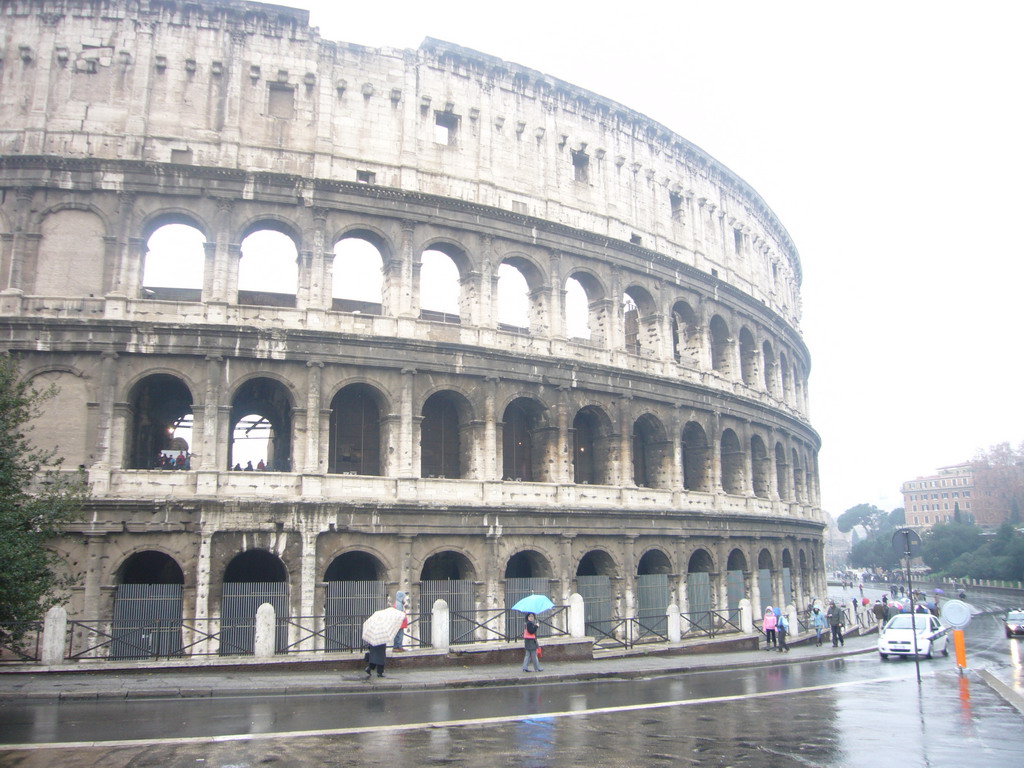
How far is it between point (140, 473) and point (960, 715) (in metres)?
17.6

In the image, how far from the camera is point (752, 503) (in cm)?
3186

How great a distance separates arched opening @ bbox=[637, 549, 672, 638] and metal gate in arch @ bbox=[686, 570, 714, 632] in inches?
39.1

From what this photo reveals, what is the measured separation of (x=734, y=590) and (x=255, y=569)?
16.4 metres

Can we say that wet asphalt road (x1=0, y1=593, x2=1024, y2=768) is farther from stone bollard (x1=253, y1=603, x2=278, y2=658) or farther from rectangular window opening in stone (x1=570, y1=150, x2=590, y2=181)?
rectangular window opening in stone (x1=570, y1=150, x2=590, y2=181)

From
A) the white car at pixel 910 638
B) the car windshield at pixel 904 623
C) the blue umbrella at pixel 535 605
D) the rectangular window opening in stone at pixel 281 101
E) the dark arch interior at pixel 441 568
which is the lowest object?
the white car at pixel 910 638

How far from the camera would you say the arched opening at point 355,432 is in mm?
23531

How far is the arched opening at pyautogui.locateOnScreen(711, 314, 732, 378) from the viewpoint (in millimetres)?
32969

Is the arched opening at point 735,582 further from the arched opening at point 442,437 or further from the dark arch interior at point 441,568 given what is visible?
the arched opening at point 442,437

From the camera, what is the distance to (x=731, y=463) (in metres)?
32.4

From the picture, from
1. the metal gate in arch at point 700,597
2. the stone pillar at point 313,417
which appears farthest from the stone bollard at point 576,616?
the stone pillar at point 313,417

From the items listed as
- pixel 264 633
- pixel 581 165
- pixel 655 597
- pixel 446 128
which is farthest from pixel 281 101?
pixel 655 597

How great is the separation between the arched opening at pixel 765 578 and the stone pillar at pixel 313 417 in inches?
694

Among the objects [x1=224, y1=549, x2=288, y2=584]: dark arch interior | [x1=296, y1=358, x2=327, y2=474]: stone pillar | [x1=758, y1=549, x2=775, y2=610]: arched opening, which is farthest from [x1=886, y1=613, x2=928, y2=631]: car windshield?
[x1=224, y1=549, x2=288, y2=584]: dark arch interior

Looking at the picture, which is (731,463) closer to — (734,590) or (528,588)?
(734,590)
